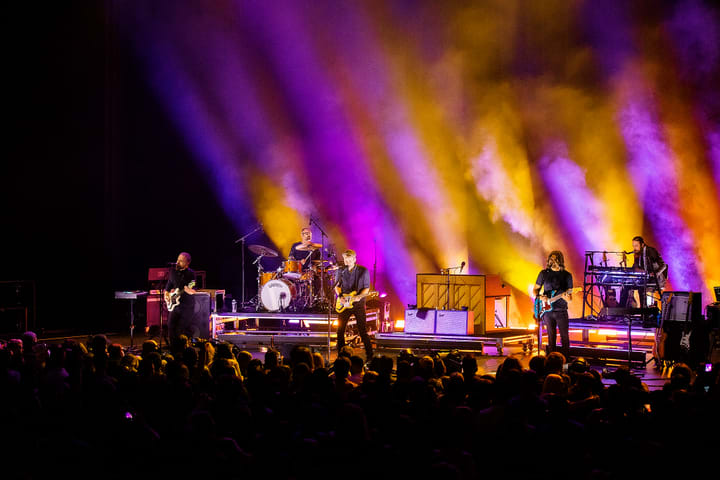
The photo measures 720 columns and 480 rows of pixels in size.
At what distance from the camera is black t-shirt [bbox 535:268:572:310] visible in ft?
38.0

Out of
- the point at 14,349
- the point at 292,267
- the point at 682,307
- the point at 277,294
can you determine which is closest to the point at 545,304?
the point at 682,307

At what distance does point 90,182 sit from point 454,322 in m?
9.31

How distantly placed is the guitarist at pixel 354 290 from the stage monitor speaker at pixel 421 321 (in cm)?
205

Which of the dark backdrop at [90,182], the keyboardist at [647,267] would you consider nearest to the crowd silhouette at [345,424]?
the keyboardist at [647,267]

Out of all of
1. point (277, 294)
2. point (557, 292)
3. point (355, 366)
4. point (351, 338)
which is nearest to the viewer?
point (355, 366)

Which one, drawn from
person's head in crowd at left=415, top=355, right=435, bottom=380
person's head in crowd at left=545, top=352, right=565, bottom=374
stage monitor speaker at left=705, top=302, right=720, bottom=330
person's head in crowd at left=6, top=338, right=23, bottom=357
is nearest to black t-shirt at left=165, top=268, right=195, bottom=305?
person's head in crowd at left=6, top=338, right=23, bottom=357

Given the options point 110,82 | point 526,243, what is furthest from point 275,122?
point 526,243

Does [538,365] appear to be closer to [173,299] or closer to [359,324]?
[359,324]

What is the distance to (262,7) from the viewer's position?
1867cm

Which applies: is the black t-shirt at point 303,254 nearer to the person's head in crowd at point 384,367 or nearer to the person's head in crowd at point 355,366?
the person's head in crowd at point 355,366

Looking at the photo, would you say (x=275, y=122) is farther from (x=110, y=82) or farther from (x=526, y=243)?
(x=526, y=243)

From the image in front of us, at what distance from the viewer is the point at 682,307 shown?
11656 mm

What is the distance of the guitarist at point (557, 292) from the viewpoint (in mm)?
11586

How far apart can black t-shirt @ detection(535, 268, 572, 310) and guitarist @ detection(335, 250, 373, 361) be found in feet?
9.32
